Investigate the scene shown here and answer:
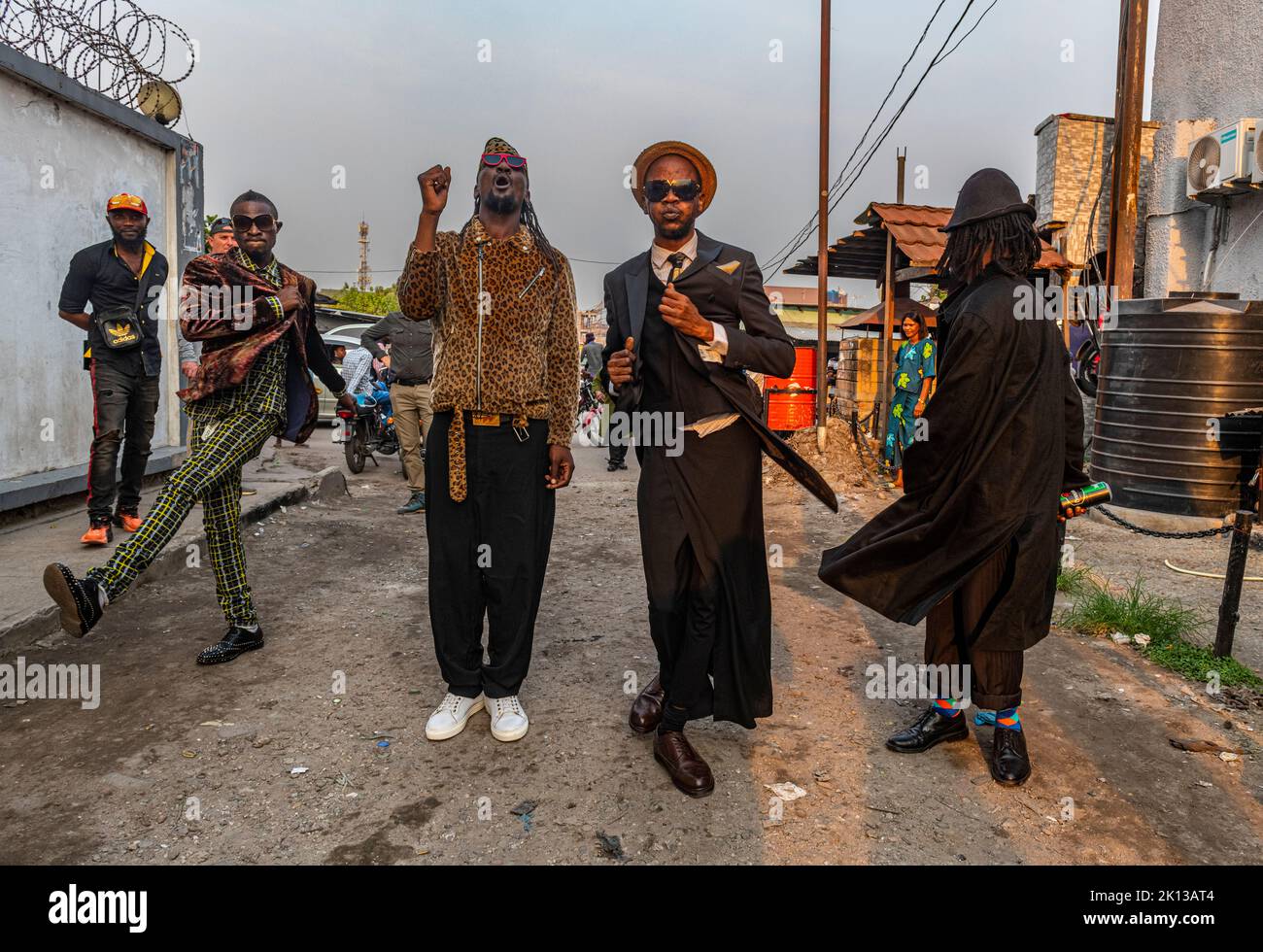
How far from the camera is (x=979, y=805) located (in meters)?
2.96

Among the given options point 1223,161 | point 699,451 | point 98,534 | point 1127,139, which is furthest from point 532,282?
point 1223,161

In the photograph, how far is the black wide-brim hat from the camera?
3117 millimetres

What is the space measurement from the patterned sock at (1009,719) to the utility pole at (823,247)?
30.4ft

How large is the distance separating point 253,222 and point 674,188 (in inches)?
86.4

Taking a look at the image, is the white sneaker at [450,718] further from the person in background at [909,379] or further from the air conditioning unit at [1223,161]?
the air conditioning unit at [1223,161]

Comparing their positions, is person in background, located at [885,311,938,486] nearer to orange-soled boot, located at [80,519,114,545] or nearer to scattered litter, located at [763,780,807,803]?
scattered litter, located at [763,780,807,803]

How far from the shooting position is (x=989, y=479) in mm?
3041

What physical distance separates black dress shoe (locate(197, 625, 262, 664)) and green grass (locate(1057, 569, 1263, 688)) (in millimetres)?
4420

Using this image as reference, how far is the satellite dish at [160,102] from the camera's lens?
8.46 m

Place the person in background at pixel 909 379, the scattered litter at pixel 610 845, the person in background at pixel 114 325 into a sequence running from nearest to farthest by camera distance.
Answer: the scattered litter at pixel 610 845, the person in background at pixel 114 325, the person in background at pixel 909 379

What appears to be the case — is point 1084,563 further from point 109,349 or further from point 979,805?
point 109,349

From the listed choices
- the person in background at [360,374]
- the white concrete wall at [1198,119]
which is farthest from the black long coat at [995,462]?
the person in background at [360,374]

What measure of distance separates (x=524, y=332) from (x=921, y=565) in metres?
1.71

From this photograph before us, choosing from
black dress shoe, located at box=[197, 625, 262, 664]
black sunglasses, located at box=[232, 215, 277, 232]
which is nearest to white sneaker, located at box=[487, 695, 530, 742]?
black dress shoe, located at box=[197, 625, 262, 664]
